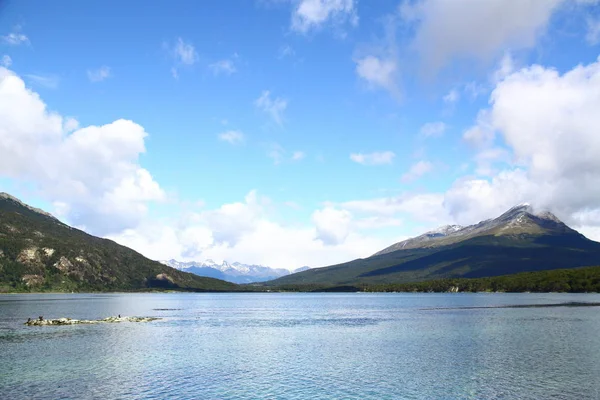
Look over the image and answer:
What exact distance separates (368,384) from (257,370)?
1790 cm

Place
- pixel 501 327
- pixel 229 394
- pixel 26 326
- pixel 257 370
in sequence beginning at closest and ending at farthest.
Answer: pixel 229 394, pixel 257 370, pixel 501 327, pixel 26 326

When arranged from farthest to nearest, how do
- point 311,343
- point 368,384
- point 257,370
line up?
1. point 311,343
2. point 257,370
3. point 368,384

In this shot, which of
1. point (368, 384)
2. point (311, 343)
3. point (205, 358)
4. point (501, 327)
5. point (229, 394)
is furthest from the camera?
point (501, 327)

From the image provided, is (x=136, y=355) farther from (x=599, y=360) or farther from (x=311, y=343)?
(x=599, y=360)

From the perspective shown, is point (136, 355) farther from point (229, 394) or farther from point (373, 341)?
point (373, 341)

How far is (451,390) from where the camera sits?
176 ft

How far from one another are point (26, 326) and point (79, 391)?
92.5m

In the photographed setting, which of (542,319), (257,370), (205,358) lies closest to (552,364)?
(257,370)

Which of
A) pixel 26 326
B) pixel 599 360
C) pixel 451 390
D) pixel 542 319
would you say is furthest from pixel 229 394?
pixel 542 319

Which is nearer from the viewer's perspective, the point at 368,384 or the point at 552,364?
the point at 368,384

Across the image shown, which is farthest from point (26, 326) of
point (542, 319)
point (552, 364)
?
point (542, 319)

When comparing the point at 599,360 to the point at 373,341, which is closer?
the point at 599,360

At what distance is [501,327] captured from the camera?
11588cm

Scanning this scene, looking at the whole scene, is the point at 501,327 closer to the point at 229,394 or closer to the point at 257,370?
the point at 257,370
